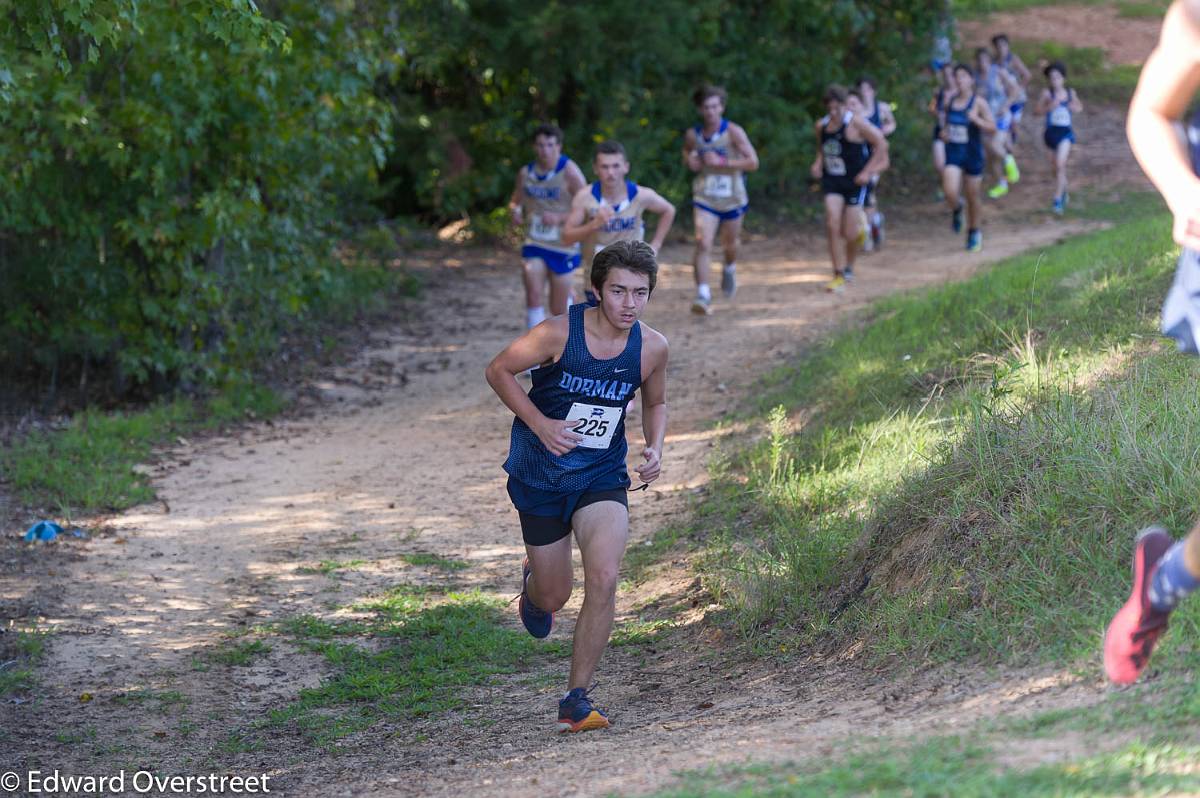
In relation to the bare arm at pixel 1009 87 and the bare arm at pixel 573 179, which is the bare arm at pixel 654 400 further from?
the bare arm at pixel 1009 87

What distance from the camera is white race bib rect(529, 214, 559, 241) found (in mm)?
11195

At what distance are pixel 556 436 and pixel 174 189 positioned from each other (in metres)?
7.23

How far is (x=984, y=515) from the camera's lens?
17.9 ft

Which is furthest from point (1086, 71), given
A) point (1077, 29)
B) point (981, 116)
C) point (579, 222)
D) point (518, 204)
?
point (579, 222)

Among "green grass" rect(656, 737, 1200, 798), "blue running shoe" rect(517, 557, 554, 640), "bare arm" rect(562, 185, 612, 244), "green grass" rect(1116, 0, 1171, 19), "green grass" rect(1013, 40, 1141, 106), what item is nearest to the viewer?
"green grass" rect(656, 737, 1200, 798)

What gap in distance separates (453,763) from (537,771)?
0.59 meters

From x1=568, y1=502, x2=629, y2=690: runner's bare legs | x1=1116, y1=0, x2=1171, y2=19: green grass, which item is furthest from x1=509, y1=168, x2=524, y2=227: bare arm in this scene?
x1=1116, y1=0, x2=1171, y2=19: green grass

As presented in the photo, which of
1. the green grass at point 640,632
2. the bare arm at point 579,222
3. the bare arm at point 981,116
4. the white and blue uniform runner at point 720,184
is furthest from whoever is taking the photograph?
the bare arm at point 981,116

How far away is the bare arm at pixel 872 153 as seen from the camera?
1289 centimetres

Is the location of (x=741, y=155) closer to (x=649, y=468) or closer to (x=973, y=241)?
(x=973, y=241)

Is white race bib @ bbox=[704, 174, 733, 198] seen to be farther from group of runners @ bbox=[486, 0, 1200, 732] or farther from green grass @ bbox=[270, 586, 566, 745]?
green grass @ bbox=[270, 586, 566, 745]

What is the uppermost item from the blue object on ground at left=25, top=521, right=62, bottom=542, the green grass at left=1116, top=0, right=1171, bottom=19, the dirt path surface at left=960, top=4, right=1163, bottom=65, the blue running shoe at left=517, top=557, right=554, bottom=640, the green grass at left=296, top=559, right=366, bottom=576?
the green grass at left=1116, top=0, right=1171, bottom=19

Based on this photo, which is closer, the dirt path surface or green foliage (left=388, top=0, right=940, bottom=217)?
green foliage (left=388, top=0, right=940, bottom=217)

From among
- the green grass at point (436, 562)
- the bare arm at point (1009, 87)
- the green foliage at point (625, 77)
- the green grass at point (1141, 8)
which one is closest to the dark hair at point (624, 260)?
the green grass at point (436, 562)
